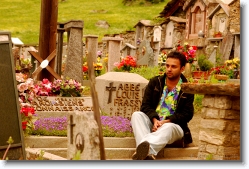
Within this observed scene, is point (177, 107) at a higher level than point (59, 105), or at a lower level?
higher

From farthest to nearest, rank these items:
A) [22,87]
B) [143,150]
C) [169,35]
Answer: [169,35] < [22,87] < [143,150]

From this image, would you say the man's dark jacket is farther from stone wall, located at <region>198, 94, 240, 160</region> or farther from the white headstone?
the white headstone

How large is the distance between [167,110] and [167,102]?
8 centimetres

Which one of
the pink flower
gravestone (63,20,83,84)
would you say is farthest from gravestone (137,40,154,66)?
the pink flower

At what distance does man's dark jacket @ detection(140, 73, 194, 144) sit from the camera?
5.23m

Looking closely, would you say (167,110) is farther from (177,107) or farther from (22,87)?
(22,87)

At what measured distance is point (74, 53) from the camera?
8.88 meters

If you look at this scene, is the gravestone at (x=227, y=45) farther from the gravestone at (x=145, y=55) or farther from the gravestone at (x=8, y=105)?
the gravestone at (x=8, y=105)

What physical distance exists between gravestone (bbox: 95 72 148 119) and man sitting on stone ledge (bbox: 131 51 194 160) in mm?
1607

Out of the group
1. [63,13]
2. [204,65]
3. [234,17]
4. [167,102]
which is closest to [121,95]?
[167,102]

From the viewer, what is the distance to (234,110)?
462 cm

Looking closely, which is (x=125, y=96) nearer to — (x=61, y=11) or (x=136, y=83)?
(x=136, y=83)

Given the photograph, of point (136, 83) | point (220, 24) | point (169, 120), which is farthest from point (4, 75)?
point (220, 24)

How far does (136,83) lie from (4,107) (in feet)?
8.66
